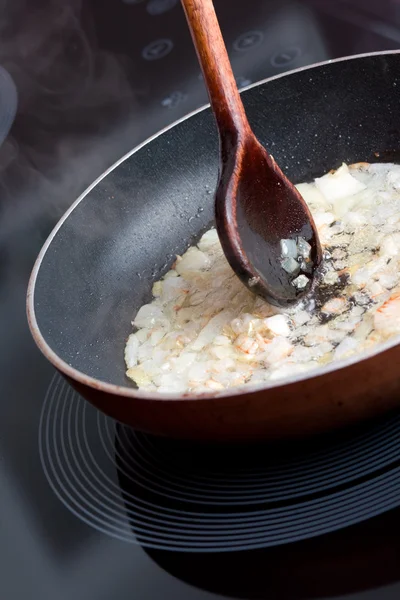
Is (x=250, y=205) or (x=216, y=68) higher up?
(x=216, y=68)

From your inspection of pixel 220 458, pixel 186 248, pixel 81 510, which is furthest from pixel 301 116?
pixel 81 510

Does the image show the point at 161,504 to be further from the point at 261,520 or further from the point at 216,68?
the point at 216,68

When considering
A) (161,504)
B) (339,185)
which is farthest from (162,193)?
(161,504)

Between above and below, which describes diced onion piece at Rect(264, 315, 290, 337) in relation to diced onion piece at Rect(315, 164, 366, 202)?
above

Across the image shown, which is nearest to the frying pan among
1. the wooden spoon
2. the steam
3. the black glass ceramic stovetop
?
the black glass ceramic stovetop

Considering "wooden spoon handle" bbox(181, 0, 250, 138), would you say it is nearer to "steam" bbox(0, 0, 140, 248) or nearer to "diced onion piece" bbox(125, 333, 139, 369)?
"diced onion piece" bbox(125, 333, 139, 369)

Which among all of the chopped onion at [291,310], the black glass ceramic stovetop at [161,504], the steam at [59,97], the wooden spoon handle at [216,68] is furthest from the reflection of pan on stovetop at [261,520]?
the steam at [59,97]
